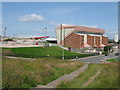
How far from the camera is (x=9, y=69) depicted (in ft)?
22.1

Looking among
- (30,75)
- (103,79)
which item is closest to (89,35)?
(30,75)

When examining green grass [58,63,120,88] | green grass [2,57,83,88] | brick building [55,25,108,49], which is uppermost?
brick building [55,25,108,49]

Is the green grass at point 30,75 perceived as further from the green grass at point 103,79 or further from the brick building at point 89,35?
the brick building at point 89,35

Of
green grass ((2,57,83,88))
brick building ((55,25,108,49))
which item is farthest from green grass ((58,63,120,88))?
brick building ((55,25,108,49))

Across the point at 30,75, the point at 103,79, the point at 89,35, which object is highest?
the point at 89,35

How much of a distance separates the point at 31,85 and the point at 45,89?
198cm

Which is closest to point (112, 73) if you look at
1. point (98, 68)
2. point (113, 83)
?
point (113, 83)

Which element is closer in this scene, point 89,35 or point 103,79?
point 103,79

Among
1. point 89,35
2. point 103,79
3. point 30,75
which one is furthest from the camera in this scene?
point 89,35

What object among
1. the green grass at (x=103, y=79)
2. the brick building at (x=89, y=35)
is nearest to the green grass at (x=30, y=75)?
the green grass at (x=103, y=79)

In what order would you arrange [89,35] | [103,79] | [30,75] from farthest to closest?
[89,35] < [30,75] < [103,79]

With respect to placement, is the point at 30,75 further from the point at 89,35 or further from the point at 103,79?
the point at 89,35

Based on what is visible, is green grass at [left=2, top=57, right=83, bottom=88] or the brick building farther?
the brick building

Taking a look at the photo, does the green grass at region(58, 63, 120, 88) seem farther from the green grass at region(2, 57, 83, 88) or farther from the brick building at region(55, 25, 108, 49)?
the brick building at region(55, 25, 108, 49)
